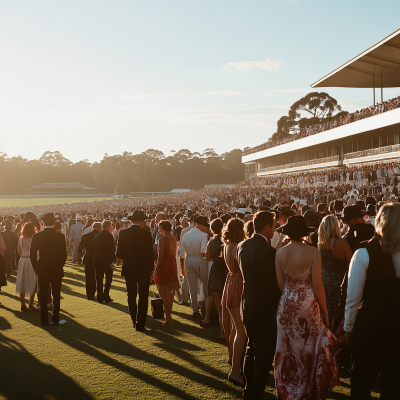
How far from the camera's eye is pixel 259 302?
155 inches

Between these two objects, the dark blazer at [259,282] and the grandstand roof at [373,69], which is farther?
the grandstand roof at [373,69]

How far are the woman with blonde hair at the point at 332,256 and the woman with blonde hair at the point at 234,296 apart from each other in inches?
37.7

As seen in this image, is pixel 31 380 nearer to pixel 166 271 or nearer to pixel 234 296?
pixel 234 296

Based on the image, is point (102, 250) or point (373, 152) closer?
point (102, 250)

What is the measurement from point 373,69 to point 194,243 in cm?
3843

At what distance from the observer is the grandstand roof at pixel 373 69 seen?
33941mm

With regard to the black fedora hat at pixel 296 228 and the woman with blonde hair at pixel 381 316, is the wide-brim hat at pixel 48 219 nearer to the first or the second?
the black fedora hat at pixel 296 228

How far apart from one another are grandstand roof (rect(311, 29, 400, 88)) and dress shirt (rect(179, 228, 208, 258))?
30145 mm

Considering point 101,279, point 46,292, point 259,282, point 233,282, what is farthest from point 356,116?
point 259,282

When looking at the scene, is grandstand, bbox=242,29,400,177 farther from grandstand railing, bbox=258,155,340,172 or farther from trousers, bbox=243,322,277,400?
trousers, bbox=243,322,277,400

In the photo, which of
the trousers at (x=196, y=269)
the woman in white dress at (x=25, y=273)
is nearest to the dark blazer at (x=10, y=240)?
the woman in white dress at (x=25, y=273)

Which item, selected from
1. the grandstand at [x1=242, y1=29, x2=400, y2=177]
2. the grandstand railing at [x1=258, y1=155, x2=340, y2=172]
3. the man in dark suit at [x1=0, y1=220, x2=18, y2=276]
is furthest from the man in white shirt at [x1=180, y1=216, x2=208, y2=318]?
the grandstand railing at [x1=258, y1=155, x2=340, y2=172]

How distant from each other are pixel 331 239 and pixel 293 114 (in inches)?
3403

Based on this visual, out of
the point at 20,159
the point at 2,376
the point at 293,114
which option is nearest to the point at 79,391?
the point at 2,376
